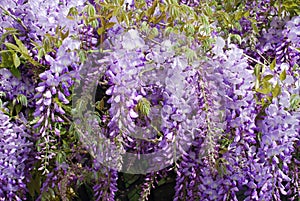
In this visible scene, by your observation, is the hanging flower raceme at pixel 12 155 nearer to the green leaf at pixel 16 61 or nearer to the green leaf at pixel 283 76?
the green leaf at pixel 16 61

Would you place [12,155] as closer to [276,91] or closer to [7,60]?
[7,60]

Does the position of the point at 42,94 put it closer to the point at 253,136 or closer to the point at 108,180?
the point at 108,180

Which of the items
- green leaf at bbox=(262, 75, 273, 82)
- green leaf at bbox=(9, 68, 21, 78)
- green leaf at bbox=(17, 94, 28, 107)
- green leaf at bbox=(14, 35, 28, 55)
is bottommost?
green leaf at bbox=(17, 94, 28, 107)

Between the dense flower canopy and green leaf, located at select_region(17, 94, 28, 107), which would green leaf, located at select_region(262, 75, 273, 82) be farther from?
green leaf, located at select_region(17, 94, 28, 107)

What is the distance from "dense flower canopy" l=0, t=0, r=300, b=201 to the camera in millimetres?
2184

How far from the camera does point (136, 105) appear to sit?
2.15 m

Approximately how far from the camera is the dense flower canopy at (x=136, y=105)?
2.18 m

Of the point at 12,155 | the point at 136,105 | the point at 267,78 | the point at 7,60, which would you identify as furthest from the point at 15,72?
the point at 267,78

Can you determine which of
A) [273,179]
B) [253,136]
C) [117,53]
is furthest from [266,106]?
[117,53]

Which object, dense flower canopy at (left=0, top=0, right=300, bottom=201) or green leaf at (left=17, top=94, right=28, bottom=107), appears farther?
green leaf at (left=17, top=94, right=28, bottom=107)

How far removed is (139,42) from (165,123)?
1.03ft

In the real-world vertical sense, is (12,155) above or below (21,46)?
below

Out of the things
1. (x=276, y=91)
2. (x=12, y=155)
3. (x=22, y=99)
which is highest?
(x=276, y=91)

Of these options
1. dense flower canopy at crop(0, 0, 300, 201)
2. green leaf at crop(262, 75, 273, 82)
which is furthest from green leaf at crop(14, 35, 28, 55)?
green leaf at crop(262, 75, 273, 82)
